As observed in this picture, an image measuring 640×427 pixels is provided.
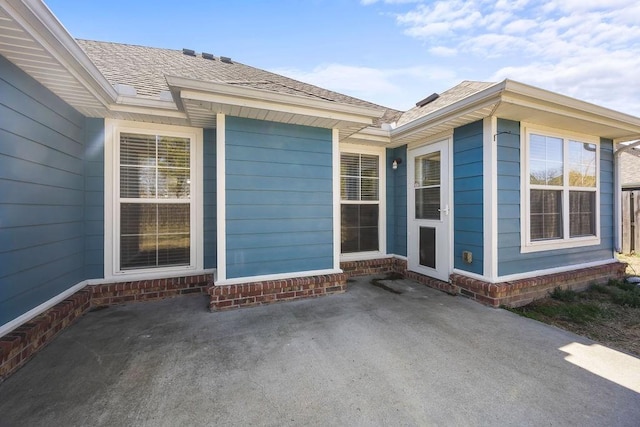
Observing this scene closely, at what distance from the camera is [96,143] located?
352 cm

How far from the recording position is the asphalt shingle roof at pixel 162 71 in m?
3.63

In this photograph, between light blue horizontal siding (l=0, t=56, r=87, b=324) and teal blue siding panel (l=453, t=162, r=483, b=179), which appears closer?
light blue horizontal siding (l=0, t=56, r=87, b=324)

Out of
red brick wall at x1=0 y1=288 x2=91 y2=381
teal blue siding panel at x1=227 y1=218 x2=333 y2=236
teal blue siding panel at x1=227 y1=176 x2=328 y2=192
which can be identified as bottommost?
red brick wall at x1=0 y1=288 x2=91 y2=381

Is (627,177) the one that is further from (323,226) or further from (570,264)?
(323,226)

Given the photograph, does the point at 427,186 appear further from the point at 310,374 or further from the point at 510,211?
the point at 310,374

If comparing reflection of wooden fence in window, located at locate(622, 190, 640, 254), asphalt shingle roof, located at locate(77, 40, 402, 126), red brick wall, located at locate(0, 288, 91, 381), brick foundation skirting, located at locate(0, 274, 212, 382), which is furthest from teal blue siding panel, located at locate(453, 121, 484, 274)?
reflection of wooden fence in window, located at locate(622, 190, 640, 254)

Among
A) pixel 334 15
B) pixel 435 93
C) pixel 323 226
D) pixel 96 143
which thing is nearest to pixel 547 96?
pixel 435 93

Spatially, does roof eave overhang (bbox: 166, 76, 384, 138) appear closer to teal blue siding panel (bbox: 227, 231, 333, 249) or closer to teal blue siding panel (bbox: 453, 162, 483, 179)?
teal blue siding panel (bbox: 453, 162, 483, 179)

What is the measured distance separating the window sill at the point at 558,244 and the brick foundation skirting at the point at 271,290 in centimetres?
267

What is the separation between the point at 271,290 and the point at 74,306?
2.19 m

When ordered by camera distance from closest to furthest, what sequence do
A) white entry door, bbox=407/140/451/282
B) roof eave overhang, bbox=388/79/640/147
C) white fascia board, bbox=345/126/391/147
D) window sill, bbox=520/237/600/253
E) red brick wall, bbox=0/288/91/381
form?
red brick wall, bbox=0/288/91/381
roof eave overhang, bbox=388/79/640/147
window sill, bbox=520/237/600/253
white entry door, bbox=407/140/451/282
white fascia board, bbox=345/126/391/147

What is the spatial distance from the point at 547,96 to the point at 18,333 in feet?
19.2

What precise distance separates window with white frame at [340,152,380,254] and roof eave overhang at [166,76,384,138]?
3.72 ft

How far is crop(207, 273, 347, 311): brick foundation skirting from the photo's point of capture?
3305mm
